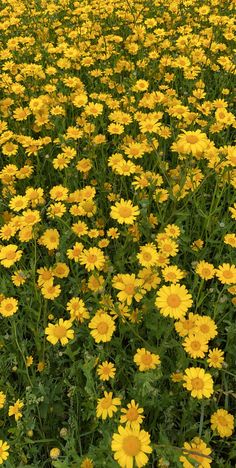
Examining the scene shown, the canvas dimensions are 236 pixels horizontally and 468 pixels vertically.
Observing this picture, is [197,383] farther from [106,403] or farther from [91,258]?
[91,258]

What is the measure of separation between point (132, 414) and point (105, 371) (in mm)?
329

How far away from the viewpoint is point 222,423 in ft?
7.01

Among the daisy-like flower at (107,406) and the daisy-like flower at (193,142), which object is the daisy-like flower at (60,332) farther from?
the daisy-like flower at (193,142)

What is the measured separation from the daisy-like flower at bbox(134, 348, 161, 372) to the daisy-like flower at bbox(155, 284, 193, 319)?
228mm

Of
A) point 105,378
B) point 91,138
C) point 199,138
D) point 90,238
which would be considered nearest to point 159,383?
point 105,378

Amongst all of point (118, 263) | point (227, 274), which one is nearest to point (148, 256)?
point (118, 263)

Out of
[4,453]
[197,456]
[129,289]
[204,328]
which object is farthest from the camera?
[129,289]

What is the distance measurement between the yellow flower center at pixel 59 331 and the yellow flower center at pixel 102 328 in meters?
0.20

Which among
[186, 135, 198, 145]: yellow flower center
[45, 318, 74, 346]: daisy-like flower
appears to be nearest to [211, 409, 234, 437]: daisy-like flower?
[45, 318, 74, 346]: daisy-like flower

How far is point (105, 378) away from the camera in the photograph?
219 cm

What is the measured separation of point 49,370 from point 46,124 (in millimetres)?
2281

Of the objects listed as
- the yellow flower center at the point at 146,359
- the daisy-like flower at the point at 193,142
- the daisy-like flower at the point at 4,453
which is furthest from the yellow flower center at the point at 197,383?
the daisy-like flower at the point at 193,142

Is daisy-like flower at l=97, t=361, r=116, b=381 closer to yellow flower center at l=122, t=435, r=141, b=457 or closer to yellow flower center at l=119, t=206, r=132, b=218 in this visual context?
yellow flower center at l=122, t=435, r=141, b=457

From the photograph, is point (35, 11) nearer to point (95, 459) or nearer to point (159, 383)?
point (159, 383)
